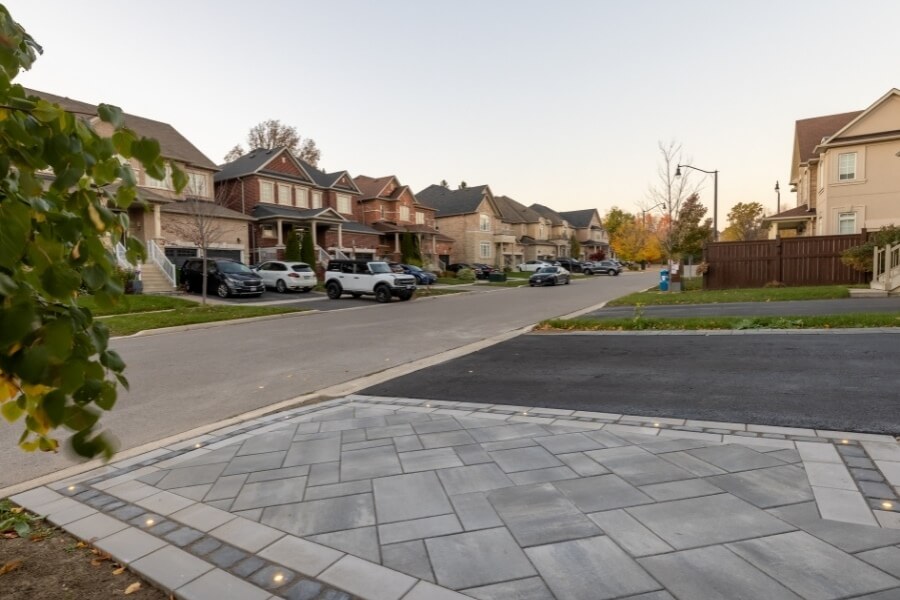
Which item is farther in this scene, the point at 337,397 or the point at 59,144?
the point at 337,397

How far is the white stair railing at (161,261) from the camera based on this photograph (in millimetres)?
26109

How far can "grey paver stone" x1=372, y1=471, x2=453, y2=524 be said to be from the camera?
3365mm

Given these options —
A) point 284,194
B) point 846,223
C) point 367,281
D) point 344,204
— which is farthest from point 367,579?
point 344,204

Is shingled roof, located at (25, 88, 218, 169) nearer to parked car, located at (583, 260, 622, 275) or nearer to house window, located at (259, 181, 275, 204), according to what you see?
house window, located at (259, 181, 275, 204)

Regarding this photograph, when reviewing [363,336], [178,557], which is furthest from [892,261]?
[178,557]

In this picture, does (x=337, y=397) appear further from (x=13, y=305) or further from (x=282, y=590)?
(x=13, y=305)

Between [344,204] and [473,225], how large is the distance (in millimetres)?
17442

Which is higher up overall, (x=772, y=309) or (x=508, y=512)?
(x=772, y=309)

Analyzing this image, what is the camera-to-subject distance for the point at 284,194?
37.6 meters

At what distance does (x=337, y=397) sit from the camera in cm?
669

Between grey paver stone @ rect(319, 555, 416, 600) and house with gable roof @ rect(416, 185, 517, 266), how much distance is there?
170 feet

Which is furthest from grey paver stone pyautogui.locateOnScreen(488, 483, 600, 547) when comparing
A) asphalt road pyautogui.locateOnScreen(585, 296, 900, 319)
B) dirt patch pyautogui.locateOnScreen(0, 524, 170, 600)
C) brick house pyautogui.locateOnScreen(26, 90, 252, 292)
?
brick house pyautogui.locateOnScreen(26, 90, 252, 292)

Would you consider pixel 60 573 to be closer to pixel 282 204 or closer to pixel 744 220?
pixel 282 204

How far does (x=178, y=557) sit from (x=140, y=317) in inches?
625
